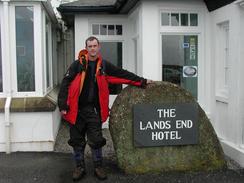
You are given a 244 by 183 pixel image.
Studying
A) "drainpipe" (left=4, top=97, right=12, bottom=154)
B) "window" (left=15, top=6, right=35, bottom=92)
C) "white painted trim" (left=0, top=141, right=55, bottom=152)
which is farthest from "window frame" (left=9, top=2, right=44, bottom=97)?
"white painted trim" (left=0, top=141, right=55, bottom=152)

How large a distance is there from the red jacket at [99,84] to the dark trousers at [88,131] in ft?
0.42

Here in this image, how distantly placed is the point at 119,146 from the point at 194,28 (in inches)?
132

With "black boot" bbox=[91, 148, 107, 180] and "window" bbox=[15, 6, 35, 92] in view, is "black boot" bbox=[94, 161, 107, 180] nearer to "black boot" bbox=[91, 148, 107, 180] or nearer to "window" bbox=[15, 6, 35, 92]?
"black boot" bbox=[91, 148, 107, 180]

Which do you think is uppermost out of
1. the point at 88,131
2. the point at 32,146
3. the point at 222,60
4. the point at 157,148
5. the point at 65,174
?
the point at 222,60

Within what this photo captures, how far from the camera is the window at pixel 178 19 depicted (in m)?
8.71

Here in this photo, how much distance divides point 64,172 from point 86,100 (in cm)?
121

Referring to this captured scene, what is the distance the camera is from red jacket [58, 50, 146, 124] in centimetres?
628

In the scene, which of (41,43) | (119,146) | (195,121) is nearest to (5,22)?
(41,43)

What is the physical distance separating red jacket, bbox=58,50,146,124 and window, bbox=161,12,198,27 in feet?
7.89

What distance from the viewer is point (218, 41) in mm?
8367

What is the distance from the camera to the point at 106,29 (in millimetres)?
10867

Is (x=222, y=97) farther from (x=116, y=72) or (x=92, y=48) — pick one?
(x=92, y=48)

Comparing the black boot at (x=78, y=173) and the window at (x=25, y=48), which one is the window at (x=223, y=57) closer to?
the black boot at (x=78, y=173)

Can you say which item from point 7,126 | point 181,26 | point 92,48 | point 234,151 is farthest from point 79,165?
point 181,26
